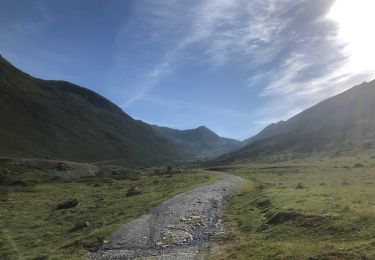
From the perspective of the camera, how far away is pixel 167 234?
129ft

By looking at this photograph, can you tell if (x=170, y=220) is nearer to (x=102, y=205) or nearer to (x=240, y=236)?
(x=240, y=236)

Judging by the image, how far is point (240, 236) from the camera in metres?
35.8

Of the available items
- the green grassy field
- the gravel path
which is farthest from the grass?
the green grassy field

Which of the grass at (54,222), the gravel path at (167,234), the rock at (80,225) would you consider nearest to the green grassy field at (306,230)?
the gravel path at (167,234)

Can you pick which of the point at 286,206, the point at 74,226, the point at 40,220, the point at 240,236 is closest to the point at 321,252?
the point at 240,236

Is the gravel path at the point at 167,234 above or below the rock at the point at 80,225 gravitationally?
below

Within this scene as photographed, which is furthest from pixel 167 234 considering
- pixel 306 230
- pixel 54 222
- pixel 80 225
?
pixel 54 222

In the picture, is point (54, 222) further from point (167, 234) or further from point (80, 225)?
point (167, 234)

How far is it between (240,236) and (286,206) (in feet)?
30.9

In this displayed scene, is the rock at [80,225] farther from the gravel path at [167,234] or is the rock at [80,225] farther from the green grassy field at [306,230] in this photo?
the green grassy field at [306,230]

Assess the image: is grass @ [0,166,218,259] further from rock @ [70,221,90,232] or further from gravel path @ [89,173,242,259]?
gravel path @ [89,173,242,259]

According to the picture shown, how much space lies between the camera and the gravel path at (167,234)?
33.3 meters

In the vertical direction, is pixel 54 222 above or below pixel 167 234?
above

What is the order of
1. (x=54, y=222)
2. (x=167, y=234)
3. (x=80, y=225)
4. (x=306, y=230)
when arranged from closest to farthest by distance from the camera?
(x=306, y=230) → (x=167, y=234) → (x=80, y=225) → (x=54, y=222)
